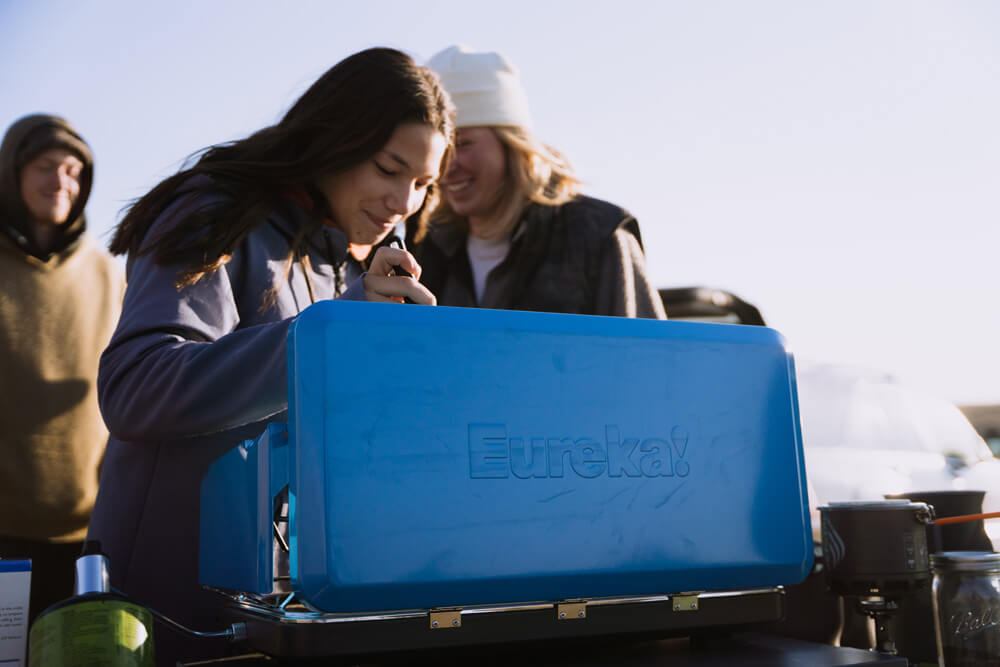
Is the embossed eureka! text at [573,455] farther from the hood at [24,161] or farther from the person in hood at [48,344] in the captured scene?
the hood at [24,161]

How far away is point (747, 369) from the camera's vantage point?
0.95m

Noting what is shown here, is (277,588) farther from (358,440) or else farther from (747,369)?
(747,369)

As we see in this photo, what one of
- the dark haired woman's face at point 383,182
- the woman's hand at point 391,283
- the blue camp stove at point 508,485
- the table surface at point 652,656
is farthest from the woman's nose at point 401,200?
the table surface at point 652,656

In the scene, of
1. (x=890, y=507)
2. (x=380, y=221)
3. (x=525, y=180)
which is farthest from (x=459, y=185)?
(x=890, y=507)

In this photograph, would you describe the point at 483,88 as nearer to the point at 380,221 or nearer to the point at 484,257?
the point at 484,257

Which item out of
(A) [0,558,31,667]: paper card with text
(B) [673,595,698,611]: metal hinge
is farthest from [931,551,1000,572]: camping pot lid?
(A) [0,558,31,667]: paper card with text

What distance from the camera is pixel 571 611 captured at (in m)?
0.84

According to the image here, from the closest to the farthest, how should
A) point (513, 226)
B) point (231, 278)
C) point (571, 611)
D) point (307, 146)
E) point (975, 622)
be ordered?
point (571, 611) → point (975, 622) → point (231, 278) → point (307, 146) → point (513, 226)

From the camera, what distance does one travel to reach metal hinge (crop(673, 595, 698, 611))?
891 millimetres

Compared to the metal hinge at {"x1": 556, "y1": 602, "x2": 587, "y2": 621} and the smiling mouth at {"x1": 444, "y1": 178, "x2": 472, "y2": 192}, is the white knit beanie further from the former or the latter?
the metal hinge at {"x1": 556, "y1": 602, "x2": 587, "y2": 621}

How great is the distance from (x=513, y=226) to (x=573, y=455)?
1146mm

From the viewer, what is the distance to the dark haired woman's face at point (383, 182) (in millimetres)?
1242

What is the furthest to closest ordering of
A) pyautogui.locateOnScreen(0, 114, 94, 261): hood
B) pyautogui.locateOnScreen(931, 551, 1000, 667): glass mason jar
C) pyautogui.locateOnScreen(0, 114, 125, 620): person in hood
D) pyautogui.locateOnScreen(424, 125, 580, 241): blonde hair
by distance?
pyautogui.locateOnScreen(0, 114, 94, 261): hood
pyautogui.locateOnScreen(0, 114, 125, 620): person in hood
pyautogui.locateOnScreen(424, 125, 580, 241): blonde hair
pyautogui.locateOnScreen(931, 551, 1000, 667): glass mason jar

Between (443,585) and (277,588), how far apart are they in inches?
5.9
